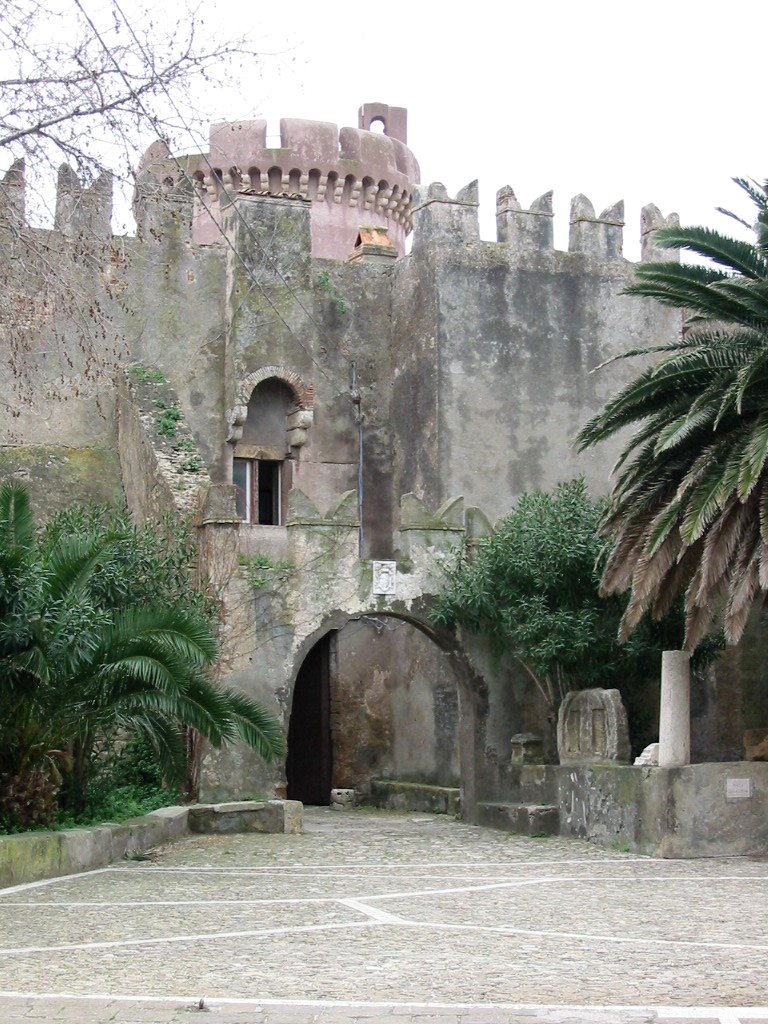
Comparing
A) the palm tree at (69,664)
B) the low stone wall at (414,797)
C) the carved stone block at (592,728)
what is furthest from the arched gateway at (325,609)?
the palm tree at (69,664)

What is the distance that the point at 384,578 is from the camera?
66.6 feet

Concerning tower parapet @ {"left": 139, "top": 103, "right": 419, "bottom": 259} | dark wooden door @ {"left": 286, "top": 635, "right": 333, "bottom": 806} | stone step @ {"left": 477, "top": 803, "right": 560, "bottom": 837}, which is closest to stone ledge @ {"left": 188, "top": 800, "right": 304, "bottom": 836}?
stone step @ {"left": 477, "top": 803, "right": 560, "bottom": 837}

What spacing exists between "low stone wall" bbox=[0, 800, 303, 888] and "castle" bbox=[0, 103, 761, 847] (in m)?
3.20

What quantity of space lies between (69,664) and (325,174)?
1839cm

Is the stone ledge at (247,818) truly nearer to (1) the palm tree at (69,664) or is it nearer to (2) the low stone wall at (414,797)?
(1) the palm tree at (69,664)

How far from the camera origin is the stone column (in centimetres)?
1675

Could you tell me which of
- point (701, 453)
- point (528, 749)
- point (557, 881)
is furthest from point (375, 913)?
point (528, 749)

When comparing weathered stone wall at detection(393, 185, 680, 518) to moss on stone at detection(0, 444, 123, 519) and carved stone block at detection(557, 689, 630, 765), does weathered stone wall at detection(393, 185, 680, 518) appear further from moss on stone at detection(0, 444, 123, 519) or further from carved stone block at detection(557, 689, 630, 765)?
carved stone block at detection(557, 689, 630, 765)

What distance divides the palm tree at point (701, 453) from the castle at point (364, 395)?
3951 mm

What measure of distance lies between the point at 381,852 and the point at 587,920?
5.92 m

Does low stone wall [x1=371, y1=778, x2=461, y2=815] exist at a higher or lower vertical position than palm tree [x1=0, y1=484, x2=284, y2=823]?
lower

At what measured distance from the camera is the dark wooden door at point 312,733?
2467cm

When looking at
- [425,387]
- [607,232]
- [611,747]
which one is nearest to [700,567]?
[611,747]

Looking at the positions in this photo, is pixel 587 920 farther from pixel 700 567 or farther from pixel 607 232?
pixel 607 232
